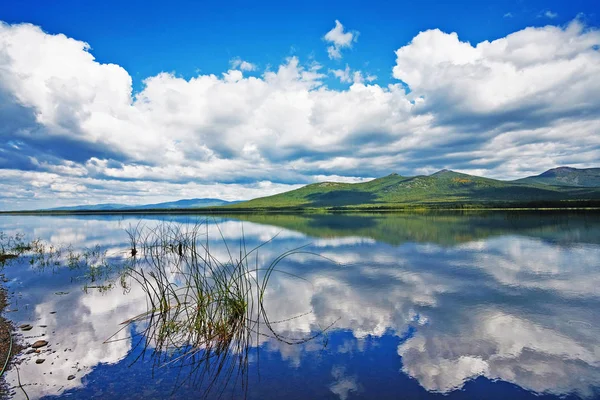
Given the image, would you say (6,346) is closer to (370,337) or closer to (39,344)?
(39,344)

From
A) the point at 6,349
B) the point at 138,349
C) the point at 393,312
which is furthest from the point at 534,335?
Answer: the point at 6,349

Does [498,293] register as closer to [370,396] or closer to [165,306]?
[370,396]

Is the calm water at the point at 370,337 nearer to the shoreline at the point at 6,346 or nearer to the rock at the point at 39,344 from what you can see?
the shoreline at the point at 6,346

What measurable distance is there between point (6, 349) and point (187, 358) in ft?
18.6

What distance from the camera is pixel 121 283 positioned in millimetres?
19609

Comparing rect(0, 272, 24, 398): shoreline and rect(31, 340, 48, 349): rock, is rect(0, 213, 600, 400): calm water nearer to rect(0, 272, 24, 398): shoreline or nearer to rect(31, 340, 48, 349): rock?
rect(0, 272, 24, 398): shoreline

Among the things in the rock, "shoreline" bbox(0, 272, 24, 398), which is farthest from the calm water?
the rock

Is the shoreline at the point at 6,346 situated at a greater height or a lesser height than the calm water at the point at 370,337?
greater

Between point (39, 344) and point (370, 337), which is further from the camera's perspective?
point (370, 337)

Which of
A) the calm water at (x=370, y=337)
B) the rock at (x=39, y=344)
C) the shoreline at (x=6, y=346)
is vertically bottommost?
the calm water at (x=370, y=337)

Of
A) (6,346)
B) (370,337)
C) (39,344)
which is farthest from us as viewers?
(370,337)

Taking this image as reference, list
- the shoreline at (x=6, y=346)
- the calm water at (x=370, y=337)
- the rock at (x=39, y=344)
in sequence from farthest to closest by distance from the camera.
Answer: the rock at (x=39, y=344)
the calm water at (x=370, y=337)
the shoreline at (x=6, y=346)

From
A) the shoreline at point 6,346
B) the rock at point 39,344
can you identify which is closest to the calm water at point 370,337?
the shoreline at point 6,346

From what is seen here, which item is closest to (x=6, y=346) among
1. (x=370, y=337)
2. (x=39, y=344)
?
(x=39, y=344)
